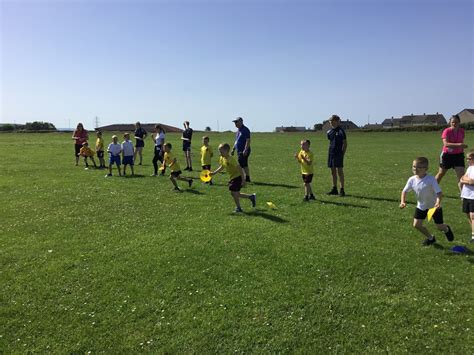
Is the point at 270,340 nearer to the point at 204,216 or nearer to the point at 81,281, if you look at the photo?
the point at 81,281

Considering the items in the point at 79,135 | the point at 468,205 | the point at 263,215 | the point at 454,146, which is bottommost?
the point at 263,215

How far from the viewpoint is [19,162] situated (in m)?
24.2

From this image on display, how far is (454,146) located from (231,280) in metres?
8.36

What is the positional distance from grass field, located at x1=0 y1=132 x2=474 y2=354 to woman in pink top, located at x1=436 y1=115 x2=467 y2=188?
1290mm

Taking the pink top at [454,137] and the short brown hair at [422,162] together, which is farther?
the pink top at [454,137]

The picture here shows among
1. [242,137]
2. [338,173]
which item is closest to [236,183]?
[338,173]

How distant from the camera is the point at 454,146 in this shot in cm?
1111

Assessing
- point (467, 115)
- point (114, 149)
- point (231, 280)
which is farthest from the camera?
point (467, 115)

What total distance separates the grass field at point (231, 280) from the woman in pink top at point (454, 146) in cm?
129

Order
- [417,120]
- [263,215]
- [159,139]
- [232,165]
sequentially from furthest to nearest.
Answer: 1. [417,120]
2. [159,139]
3. [232,165]
4. [263,215]

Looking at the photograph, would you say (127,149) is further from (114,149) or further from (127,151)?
(114,149)

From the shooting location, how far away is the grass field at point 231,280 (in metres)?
4.86

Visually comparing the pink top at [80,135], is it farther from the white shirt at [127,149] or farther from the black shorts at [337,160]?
the black shorts at [337,160]

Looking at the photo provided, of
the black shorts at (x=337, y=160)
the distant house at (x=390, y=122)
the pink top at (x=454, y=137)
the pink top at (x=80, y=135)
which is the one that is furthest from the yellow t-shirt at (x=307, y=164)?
the distant house at (x=390, y=122)
